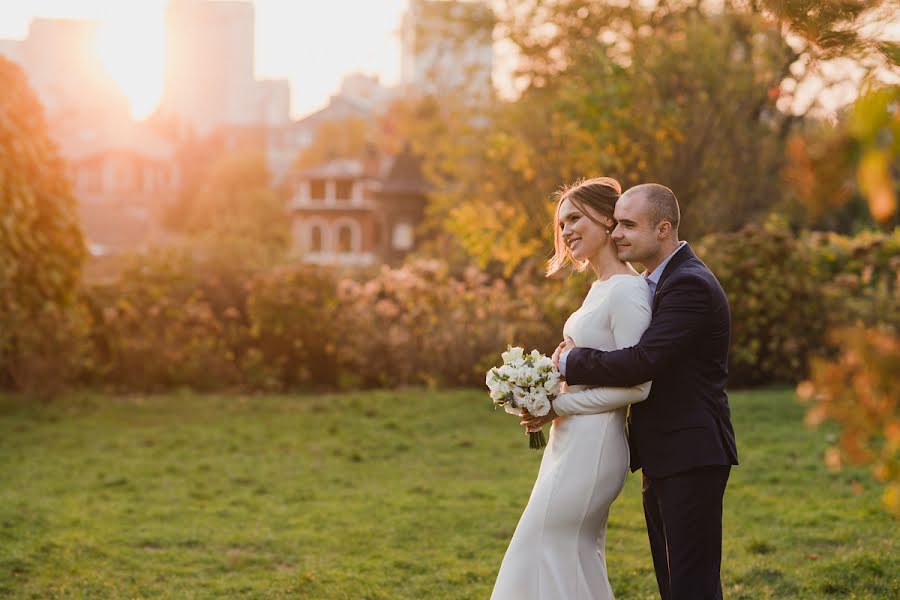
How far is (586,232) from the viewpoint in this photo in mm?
4238

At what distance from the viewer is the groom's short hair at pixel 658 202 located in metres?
4.04

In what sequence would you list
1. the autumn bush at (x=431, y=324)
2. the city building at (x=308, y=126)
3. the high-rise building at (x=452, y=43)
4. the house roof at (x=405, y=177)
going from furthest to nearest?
the city building at (x=308, y=126) → the house roof at (x=405, y=177) → the high-rise building at (x=452, y=43) → the autumn bush at (x=431, y=324)

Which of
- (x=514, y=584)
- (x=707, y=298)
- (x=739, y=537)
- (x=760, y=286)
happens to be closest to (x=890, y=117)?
(x=707, y=298)

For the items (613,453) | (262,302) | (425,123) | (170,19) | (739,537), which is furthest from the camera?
(170,19)

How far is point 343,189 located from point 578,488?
5231 cm

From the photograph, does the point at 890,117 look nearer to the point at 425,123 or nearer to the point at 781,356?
the point at 781,356

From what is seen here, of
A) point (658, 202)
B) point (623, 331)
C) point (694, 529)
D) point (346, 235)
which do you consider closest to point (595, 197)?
point (658, 202)

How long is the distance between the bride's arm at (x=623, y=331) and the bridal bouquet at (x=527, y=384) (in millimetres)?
125

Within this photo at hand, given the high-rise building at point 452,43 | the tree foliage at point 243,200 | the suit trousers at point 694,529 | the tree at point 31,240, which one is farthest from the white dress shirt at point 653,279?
the tree foliage at point 243,200

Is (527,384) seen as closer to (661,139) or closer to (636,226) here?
(636,226)

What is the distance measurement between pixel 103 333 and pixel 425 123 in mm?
20078

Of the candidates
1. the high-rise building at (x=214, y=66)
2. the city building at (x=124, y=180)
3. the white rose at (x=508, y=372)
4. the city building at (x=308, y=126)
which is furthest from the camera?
the high-rise building at (x=214, y=66)

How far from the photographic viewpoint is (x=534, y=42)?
2175cm

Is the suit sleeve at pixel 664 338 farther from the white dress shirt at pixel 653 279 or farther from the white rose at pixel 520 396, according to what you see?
the white rose at pixel 520 396
